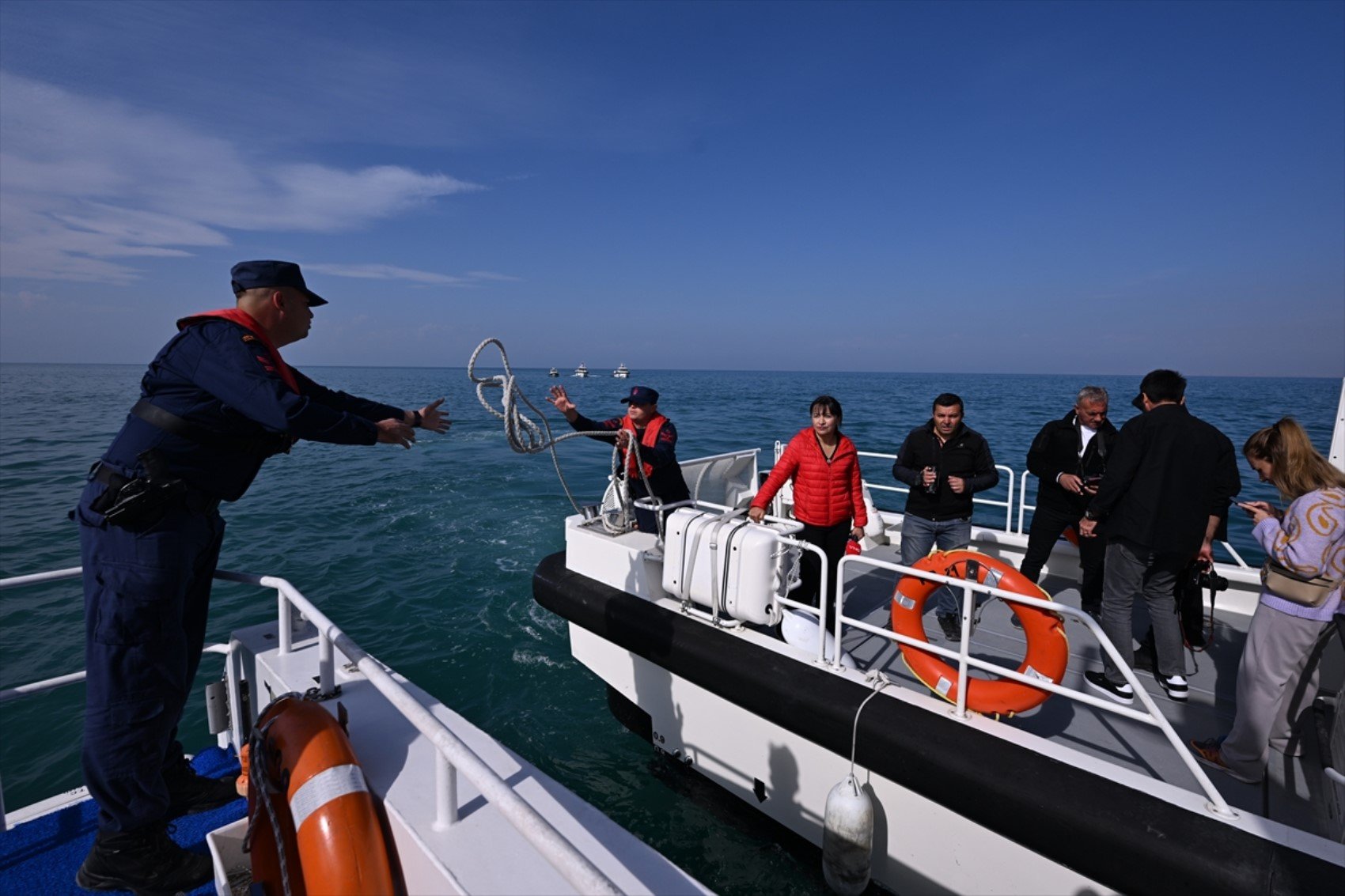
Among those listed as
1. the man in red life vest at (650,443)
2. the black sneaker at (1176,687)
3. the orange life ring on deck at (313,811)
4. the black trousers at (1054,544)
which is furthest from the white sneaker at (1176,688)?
the orange life ring on deck at (313,811)

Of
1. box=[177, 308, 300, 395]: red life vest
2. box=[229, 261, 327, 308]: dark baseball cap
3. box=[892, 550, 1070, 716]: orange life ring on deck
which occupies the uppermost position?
box=[229, 261, 327, 308]: dark baseball cap

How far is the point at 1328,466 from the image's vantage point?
278 cm

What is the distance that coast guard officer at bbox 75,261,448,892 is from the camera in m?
2.07

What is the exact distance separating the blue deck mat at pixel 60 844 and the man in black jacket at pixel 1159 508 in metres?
4.19

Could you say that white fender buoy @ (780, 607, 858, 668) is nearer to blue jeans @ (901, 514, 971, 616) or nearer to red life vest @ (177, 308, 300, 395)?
blue jeans @ (901, 514, 971, 616)

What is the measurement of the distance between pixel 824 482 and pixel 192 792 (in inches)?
146

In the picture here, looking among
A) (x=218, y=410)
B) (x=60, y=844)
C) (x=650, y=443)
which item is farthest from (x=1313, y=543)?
(x=60, y=844)

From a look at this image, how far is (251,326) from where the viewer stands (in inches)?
89.4

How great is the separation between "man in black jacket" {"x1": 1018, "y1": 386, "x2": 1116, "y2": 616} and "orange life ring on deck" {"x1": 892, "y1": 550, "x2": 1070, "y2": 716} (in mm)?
1736

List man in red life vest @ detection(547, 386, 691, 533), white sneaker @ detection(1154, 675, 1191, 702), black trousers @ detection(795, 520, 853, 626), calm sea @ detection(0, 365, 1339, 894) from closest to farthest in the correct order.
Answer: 1. white sneaker @ detection(1154, 675, 1191, 702)
2. calm sea @ detection(0, 365, 1339, 894)
3. black trousers @ detection(795, 520, 853, 626)
4. man in red life vest @ detection(547, 386, 691, 533)

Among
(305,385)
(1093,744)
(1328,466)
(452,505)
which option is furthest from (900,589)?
(452,505)

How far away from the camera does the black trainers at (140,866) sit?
2.21m

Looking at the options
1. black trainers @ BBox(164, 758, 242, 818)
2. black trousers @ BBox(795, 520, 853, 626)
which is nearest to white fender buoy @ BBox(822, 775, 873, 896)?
black trousers @ BBox(795, 520, 853, 626)

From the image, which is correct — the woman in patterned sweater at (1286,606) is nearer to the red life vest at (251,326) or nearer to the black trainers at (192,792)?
the red life vest at (251,326)
